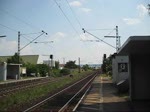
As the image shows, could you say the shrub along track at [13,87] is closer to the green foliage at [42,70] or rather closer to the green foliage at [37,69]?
the green foliage at [37,69]

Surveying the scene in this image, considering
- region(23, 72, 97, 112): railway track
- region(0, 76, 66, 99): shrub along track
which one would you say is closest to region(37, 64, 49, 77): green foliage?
region(0, 76, 66, 99): shrub along track

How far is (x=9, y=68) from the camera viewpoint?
7656cm

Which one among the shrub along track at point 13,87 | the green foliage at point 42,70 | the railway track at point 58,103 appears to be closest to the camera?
the railway track at point 58,103

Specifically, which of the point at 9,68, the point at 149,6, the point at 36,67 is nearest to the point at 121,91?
→ the point at 149,6

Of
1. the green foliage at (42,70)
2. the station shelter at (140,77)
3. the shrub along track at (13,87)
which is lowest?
the shrub along track at (13,87)

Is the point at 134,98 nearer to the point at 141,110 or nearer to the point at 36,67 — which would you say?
the point at 141,110

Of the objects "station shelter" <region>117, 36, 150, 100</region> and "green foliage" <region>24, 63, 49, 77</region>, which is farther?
"green foliage" <region>24, 63, 49, 77</region>

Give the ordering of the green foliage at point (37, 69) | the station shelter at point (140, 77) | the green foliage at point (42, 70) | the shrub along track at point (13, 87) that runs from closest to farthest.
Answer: the station shelter at point (140, 77) < the shrub along track at point (13, 87) < the green foliage at point (37, 69) < the green foliage at point (42, 70)

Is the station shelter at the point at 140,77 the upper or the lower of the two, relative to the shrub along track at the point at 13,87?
upper

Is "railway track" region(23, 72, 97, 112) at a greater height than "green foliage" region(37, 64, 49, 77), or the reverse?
"green foliage" region(37, 64, 49, 77)

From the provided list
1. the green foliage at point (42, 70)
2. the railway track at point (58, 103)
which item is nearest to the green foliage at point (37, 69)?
the green foliage at point (42, 70)

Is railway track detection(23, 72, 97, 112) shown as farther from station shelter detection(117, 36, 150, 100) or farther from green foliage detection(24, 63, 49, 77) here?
green foliage detection(24, 63, 49, 77)

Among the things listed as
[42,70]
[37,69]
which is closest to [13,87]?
[37,69]

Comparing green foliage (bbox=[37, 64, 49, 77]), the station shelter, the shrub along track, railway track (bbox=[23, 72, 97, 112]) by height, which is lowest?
railway track (bbox=[23, 72, 97, 112])
